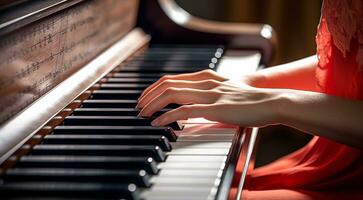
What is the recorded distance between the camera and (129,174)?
0.91m

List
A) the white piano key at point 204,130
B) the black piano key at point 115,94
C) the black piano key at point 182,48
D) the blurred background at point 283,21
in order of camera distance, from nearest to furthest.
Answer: the white piano key at point 204,130 → the black piano key at point 115,94 → the black piano key at point 182,48 → the blurred background at point 283,21

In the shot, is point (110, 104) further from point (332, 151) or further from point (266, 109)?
point (332, 151)

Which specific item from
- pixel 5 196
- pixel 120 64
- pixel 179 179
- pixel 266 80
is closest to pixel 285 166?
pixel 266 80

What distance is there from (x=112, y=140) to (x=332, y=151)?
538 mm

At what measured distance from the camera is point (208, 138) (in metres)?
1.14

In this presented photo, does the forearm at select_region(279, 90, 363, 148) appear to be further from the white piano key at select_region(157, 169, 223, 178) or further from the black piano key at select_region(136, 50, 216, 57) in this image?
the black piano key at select_region(136, 50, 216, 57)

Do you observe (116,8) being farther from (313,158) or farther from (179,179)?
(179,179)

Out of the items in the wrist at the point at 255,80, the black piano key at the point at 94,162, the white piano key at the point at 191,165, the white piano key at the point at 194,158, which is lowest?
the black piano key at the point at 94,162

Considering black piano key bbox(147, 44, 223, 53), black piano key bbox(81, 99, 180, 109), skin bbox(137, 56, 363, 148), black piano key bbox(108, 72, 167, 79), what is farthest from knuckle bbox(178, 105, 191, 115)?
black piano key bbox(147, 44, 223, 53)

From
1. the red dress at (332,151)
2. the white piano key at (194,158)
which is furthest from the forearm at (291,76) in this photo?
the white piano key at (194,158)

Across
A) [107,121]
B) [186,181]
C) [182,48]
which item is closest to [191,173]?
[186,181]

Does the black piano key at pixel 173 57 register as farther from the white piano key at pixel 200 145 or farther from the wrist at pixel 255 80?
the white piano key at pixel 200 145

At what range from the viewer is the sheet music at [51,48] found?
3.40 ft

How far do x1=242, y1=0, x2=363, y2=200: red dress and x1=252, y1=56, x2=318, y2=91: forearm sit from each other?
113mm
